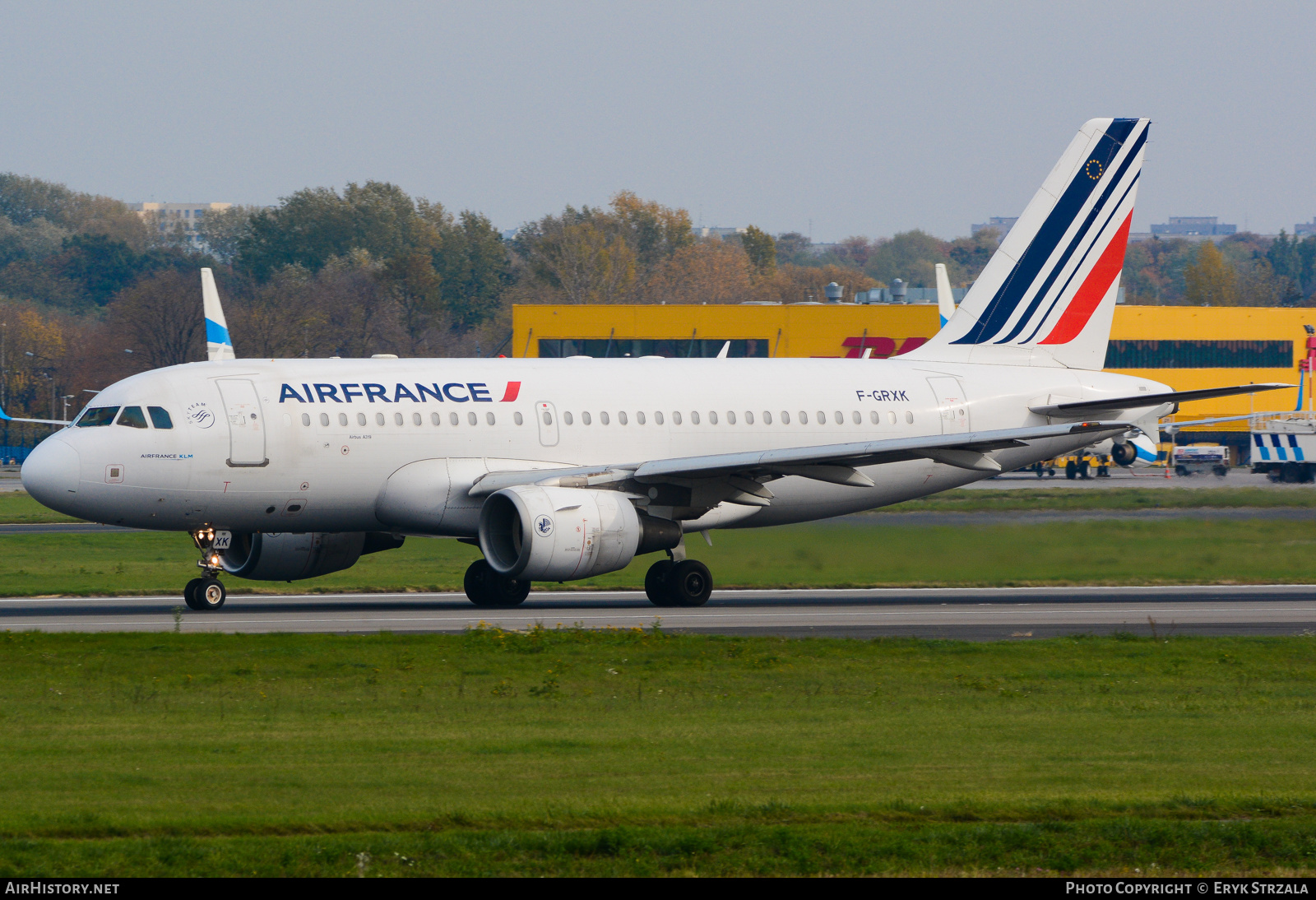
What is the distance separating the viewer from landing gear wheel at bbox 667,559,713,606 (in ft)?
97.3

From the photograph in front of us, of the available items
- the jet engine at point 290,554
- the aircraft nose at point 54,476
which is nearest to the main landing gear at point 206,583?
the jet engine at point 290,554

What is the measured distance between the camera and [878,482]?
106 feet

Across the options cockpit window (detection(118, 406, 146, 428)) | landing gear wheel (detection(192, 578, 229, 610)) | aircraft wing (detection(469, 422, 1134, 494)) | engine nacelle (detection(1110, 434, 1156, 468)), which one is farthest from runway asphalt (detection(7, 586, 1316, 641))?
engine nacelle (detection(1110, 434, 1156, 468))

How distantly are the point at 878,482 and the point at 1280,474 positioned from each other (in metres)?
47.5

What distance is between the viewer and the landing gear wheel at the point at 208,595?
2803 cm

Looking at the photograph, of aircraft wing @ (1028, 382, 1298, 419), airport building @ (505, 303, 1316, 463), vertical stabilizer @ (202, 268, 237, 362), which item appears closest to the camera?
aircraft wing @ (1028, 382, 1298, 419)

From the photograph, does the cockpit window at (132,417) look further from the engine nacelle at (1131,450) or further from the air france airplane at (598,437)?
the engine nacelle at (1131,450)

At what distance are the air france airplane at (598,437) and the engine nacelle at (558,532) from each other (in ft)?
0.13

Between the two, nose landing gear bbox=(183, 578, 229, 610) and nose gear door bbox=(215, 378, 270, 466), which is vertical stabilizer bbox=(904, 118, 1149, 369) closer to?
nose gear door bbox=(215, 378, 270, 466)

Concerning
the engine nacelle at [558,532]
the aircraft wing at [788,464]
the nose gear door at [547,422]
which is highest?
the nose gear door at [547,422]

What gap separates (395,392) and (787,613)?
792cm

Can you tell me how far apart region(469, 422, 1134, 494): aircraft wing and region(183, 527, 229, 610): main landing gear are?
4.63m
